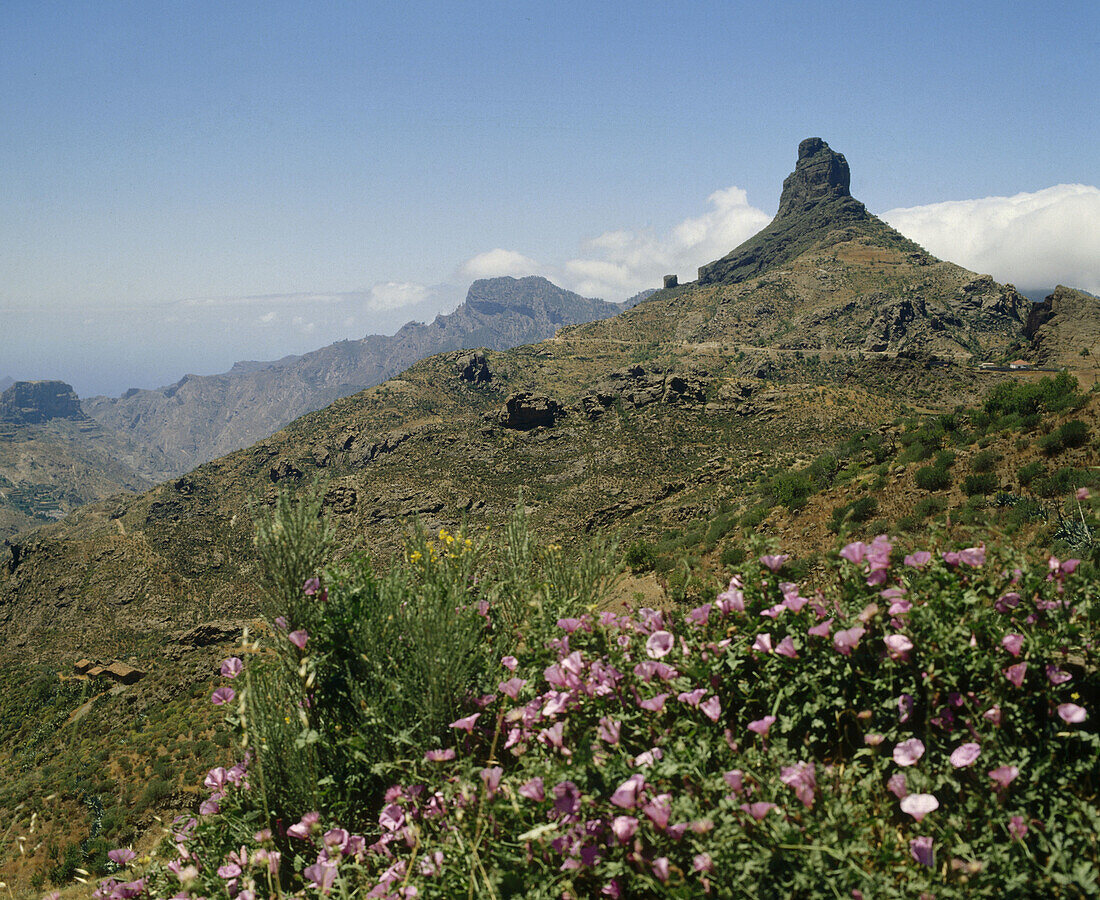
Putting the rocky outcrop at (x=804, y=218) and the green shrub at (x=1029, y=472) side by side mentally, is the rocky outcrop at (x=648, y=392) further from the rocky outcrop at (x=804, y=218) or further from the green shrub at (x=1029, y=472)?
the rocky outcrop at (x=804, y=218)

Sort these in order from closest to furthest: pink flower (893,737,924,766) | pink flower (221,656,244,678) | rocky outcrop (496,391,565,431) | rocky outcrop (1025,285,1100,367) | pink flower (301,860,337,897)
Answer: pink flower (893,737,924,766)
pink flower (301,860,337,897)
pink flower (221,656,244,678)
rocky outcrop (1025,285,1100,367)
rocky outcrop (496,391,565,431)

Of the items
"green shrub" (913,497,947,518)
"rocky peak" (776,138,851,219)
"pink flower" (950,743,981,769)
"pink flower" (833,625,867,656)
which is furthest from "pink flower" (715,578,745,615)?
"rocky peak" (776,138,851,219)

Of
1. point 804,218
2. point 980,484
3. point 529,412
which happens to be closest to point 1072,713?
point 980,484

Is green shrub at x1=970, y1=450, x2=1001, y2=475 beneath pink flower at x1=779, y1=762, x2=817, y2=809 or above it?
beneath

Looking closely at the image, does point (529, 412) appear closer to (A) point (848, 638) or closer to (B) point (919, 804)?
(A) point (848, 638)

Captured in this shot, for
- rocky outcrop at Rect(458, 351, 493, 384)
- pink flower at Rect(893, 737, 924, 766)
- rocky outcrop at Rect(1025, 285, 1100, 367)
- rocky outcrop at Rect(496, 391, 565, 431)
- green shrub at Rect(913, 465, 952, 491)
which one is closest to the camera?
pink flower at Rect(893, 737, 924, 766)

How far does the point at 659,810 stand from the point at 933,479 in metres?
13.9

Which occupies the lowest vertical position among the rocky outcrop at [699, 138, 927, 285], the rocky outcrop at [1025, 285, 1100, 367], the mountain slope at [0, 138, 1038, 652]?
the mountain slope at [0, 138, 1038, 652]

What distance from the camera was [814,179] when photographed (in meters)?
186

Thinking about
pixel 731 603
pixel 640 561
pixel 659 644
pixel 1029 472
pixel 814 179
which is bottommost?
pixel 640 561

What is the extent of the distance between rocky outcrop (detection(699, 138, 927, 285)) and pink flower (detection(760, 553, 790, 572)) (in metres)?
184

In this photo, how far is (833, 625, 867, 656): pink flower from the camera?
90.4 inches

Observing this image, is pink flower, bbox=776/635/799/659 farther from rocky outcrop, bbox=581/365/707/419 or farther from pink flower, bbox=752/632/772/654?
rocky outcrop, bbox=581/365/707/419

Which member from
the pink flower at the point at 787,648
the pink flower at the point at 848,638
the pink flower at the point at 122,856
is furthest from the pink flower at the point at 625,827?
the pink flower at the point at 122,856
